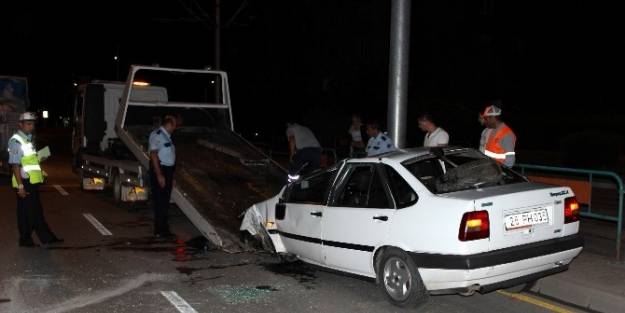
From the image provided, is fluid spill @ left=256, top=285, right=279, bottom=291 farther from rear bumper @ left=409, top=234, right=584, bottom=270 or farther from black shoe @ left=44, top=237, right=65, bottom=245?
black shoe @ left=44, top=237, right=65, bottom=245

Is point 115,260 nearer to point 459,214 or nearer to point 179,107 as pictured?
point 459,214

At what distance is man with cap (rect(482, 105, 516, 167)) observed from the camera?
26.2 feet

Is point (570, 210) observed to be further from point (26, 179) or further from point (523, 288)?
point (26, 179)

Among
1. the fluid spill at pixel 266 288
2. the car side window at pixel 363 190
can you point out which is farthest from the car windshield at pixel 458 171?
the fluid spill at pixel 266 288

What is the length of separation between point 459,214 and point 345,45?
2852 cm

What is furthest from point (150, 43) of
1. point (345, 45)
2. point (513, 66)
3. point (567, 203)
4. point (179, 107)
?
point (567, 203)

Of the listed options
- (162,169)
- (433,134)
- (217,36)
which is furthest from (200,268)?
(217,36)

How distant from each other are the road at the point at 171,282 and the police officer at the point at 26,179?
287mm

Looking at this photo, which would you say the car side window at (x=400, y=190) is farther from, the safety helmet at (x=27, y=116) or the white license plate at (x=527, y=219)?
the safety helmet at (x=27, y=116)

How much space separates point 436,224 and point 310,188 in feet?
6.58

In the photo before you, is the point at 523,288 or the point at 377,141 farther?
the point at 377,141

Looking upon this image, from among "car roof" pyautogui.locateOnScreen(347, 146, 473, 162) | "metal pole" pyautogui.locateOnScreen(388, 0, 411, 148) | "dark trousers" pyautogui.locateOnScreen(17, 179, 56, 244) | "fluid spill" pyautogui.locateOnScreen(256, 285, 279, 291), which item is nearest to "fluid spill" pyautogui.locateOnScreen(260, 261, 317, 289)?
"fluid spill" pyautogui.locateOnScreen(256, 285, 279, 291)

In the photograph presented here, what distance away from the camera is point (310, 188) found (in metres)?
7.18

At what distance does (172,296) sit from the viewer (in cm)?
645
